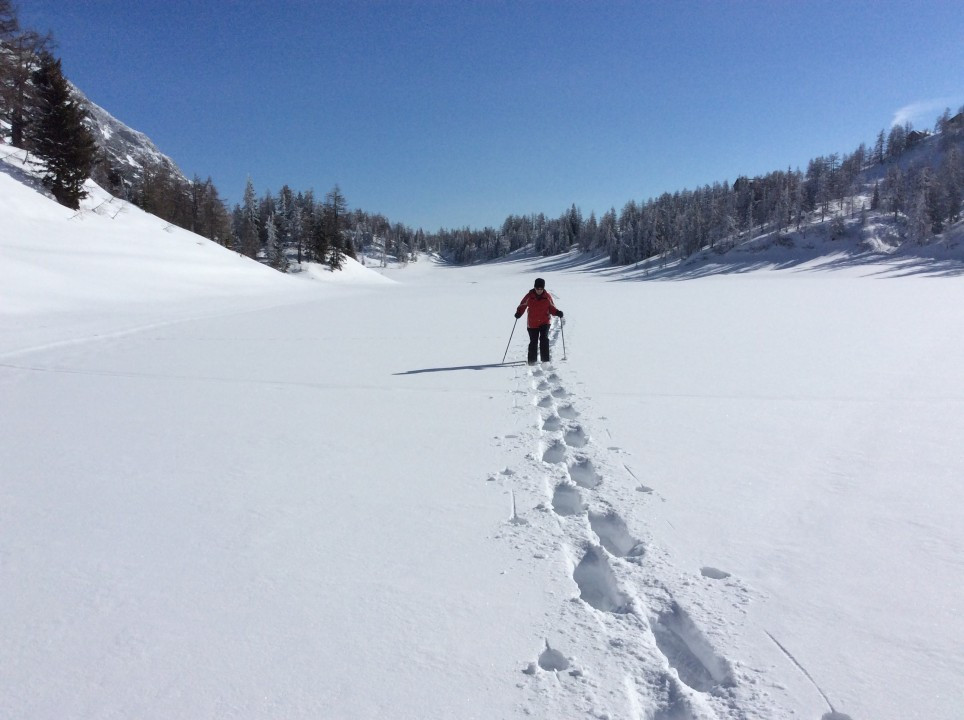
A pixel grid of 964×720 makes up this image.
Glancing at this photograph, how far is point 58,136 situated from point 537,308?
35.9m

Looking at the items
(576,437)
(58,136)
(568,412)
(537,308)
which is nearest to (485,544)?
(576,437)

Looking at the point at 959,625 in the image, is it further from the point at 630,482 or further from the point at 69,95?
the point at 69,95

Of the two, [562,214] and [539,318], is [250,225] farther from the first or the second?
[562,214]

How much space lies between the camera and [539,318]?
1030 cm

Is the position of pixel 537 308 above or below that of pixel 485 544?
above

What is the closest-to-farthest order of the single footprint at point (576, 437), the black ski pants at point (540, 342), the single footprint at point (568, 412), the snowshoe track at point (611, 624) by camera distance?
the snowshoe track at point (611, 624) → the single footprint at point (576, 437) → the single footprint at point (568, 412) → the black ski pants at point (540, 342)

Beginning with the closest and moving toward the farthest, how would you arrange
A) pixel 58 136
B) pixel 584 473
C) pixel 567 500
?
1. pixel 567 500
2. pixel 584 473
3. pixel 58 136

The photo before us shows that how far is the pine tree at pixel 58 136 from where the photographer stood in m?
29.9

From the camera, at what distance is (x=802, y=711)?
2.17 metres

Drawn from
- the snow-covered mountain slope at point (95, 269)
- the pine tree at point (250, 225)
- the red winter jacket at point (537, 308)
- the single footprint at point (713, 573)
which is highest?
the pine tree at point (250, 225)

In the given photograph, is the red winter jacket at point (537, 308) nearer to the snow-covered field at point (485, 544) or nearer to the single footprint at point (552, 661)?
the snow-covered field at point (485, 544)

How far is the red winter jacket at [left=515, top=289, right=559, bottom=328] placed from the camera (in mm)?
10289

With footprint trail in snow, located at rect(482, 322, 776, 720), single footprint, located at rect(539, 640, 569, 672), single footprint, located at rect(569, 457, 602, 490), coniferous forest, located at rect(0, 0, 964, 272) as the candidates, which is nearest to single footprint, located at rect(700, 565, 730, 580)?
footprint trail in snow, located at rect(482, 322, 776, 720)

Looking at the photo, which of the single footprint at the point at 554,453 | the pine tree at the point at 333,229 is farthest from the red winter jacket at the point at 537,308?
the pine tree at the point at 333,229
